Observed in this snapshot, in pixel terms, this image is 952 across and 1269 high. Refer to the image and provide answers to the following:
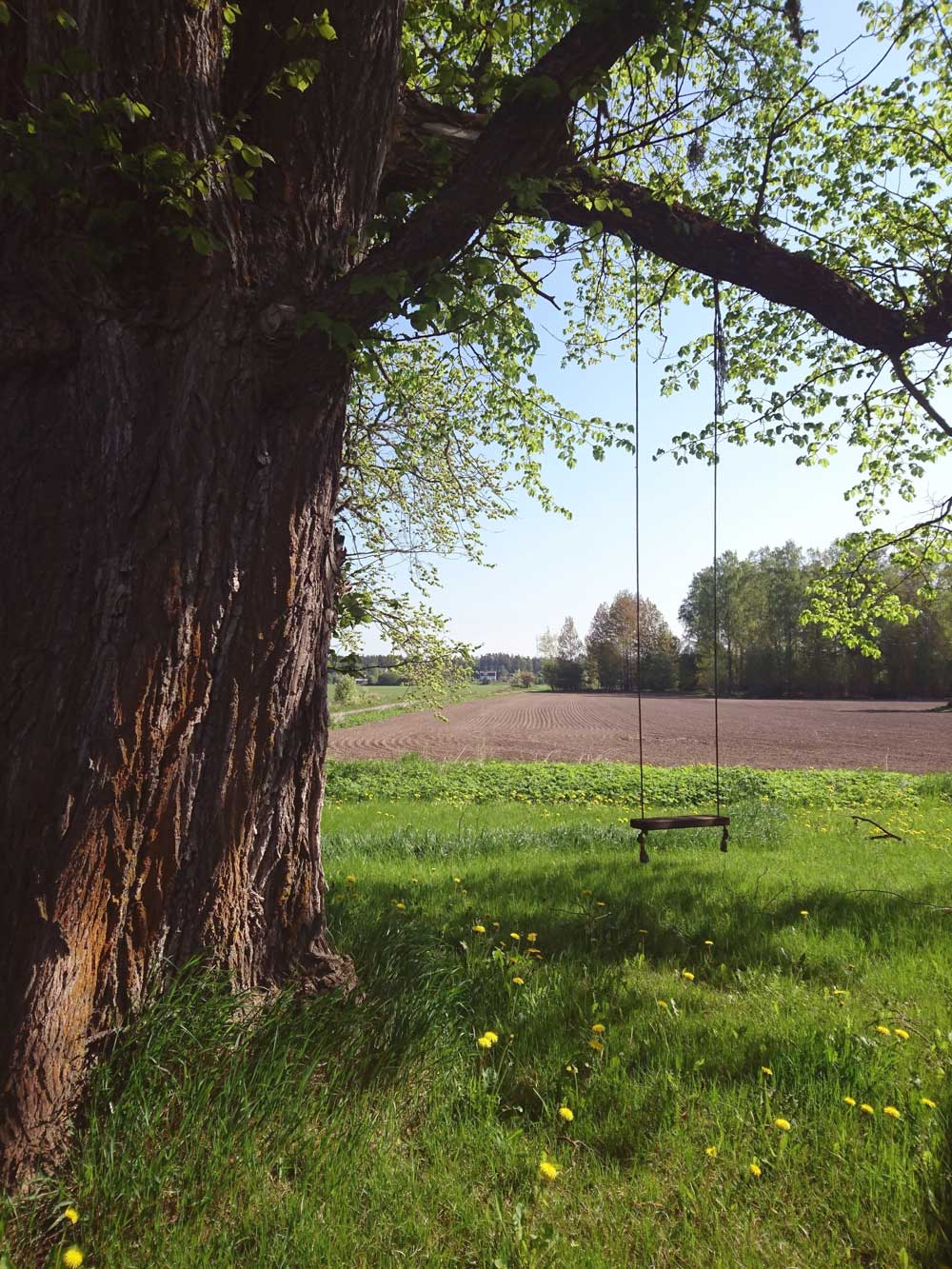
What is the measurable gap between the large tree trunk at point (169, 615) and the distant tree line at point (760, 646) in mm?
52052

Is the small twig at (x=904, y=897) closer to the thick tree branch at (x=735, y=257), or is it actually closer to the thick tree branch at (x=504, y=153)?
→ the thick tree branch at (x=735, y=257)

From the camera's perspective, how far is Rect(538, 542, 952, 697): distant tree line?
58.5 m

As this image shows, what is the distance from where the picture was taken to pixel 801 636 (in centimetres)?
6850

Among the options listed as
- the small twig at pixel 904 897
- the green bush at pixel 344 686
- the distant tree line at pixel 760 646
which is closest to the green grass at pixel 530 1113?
the small twig at pixel 904 897

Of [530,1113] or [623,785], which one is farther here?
[623,785]

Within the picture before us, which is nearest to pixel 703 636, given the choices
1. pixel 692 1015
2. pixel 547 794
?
pixel 547 794

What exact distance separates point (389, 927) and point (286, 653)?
6.04ft

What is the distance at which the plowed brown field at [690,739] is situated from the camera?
74.2 ft

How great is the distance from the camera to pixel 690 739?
1182 inches

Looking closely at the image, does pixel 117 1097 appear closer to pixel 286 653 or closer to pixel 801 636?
pixel 286 653

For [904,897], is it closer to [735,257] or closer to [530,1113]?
[530,1113]

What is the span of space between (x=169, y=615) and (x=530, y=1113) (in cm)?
235

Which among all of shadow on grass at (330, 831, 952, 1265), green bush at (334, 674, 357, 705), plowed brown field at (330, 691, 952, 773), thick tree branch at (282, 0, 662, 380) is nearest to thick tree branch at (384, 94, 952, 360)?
thick tree branch at (282, 0, 662, 380)

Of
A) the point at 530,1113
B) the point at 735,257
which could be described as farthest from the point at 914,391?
the point at 530,1113
